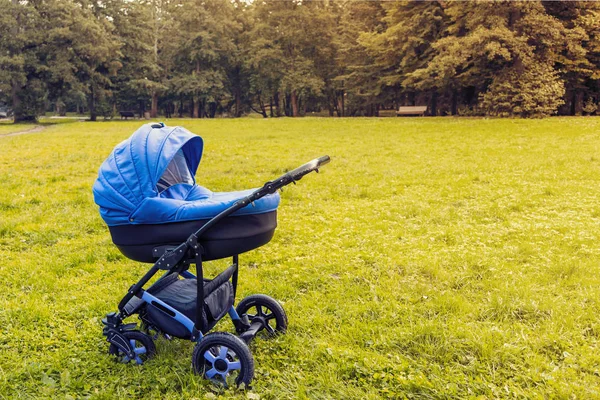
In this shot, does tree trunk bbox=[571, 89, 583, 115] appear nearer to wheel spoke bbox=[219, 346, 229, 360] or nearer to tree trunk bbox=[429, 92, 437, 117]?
tree trunk bbox=[429, 92, 437, 117]

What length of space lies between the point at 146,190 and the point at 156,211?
18cm

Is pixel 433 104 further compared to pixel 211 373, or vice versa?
pixel 433 104

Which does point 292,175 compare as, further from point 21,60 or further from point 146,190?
point 21,60

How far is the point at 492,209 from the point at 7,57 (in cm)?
3002

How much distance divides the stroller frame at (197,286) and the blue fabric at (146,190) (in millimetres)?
133

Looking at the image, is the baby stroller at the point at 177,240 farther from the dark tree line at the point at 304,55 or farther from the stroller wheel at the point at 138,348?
the dark tree line at the point at 304,55

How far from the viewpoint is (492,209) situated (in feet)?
21.7

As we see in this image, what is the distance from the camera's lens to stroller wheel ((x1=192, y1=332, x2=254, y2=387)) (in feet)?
8.91

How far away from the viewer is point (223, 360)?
276cm

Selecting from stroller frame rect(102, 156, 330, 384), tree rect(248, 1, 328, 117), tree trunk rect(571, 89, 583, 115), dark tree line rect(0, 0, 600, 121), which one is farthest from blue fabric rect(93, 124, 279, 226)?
tree rect(248, 1, 328, 117)

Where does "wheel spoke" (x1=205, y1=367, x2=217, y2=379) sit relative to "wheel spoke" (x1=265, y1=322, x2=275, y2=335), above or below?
below

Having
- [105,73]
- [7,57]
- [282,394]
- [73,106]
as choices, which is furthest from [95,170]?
[73,106]

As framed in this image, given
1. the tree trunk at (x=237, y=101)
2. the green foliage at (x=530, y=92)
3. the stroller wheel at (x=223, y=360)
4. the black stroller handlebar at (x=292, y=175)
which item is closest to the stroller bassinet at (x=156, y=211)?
the black stroller handlebar at (x=292, y=175)

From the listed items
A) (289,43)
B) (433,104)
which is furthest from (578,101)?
(289,43)
